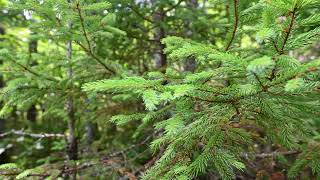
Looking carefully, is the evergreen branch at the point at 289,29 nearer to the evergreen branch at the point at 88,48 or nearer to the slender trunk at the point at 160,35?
the evergreen branch at the point at 88,48

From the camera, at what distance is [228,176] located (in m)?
2.34

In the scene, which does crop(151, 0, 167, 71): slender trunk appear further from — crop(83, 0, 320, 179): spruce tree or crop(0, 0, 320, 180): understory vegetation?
crop(83, 0, 320, 179): spruce tree

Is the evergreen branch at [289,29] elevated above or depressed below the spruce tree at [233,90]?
above

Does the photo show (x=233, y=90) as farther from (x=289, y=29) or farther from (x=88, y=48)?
(x=88, y=48)

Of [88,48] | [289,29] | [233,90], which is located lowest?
[233,90]

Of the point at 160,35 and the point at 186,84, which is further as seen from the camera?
the point at 160,35

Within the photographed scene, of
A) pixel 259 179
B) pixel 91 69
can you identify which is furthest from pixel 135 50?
pixel 259 179

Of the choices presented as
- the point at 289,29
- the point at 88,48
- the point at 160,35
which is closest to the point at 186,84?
the point at 289,29

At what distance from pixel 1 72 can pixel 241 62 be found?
285 cm

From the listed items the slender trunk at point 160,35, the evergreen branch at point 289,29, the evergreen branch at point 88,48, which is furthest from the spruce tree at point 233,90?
the slender trunk at point 160,35

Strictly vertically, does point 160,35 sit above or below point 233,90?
above

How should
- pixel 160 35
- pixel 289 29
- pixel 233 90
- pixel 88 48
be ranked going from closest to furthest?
pixel 289 29, pixel 233 90, pixel 88 48, pixel 160 35

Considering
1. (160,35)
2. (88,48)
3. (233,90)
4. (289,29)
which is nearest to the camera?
(289,29)

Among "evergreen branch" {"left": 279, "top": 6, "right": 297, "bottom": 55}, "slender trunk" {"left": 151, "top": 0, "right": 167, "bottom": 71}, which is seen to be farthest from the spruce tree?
"slender trunk" {"left": 151, "top": 0, "right": 167, "bottom": 71}
